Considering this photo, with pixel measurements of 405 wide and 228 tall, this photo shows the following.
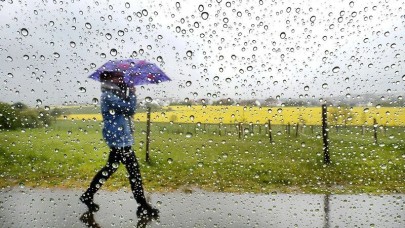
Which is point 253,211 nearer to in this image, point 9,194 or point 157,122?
point 157,122

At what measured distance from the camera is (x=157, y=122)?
292cm

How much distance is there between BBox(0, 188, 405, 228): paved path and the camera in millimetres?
3156

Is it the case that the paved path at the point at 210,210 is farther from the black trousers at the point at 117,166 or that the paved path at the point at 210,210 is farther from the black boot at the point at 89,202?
the black trousers at the point at 117,166

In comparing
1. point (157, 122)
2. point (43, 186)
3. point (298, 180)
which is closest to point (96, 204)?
point (43, 186)

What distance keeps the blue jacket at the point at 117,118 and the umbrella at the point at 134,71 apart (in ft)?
0.41

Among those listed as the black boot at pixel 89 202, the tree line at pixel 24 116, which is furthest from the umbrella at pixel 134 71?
the black boot at pixel 89 202

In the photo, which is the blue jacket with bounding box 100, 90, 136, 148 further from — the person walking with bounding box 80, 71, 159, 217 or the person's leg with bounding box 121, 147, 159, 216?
the person's leg with bounding box 121, 147, 159, 216

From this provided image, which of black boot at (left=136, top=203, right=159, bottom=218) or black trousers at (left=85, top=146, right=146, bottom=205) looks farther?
black boot at (left=136, top=203, right=159, bottom=218)

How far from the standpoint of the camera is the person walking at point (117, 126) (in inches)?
110

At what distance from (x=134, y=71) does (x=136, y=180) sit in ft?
3.33

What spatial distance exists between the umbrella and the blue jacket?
0.41 feet

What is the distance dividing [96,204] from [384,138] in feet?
8.78

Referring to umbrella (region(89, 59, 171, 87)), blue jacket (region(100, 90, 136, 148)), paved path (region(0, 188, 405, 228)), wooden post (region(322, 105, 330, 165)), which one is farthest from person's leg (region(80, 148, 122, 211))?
wooden post (region(322, 105, 330, 165))

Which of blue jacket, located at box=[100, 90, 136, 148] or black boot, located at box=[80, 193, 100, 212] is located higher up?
blue jacket, located at box=[100, 90, 136, 148]
